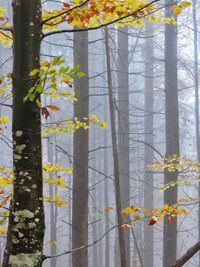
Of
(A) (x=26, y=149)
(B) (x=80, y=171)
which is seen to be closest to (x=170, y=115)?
(B) (x=80, y=171)

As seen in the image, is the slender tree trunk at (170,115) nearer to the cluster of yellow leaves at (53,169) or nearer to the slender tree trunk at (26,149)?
the cluster of yellow leaves at (53,169)

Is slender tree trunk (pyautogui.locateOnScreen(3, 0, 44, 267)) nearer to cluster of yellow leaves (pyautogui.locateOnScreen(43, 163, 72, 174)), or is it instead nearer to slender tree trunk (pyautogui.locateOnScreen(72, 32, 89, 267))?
cluster of yellow leaves (pyautogui.locateOnScreen(43, 163, 72, 174))

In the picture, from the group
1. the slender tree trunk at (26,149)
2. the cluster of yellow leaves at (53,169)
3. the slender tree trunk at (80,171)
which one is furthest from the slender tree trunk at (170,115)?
the slender tree trunk at (26,149)

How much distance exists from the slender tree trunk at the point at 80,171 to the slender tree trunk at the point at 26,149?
17.5 feet

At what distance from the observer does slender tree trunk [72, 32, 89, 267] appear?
25.2ft

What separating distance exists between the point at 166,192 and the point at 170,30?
4.58 meters

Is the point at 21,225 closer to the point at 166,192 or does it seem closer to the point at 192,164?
the point at 192,164

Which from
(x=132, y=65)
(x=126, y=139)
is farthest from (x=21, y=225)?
(x=132, y=65)

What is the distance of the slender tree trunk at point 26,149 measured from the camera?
2.33m

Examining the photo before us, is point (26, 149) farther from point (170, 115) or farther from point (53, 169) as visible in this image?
point (170, 115)

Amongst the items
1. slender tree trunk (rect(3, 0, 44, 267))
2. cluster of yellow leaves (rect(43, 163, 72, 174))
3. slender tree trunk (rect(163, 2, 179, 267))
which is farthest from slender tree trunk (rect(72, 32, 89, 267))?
slender tree trunk (rect(3, 0, 44, 267))

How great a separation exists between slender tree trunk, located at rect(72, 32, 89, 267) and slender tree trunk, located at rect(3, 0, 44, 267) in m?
5.33

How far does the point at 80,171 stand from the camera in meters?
7.87

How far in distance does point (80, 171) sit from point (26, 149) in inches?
217
